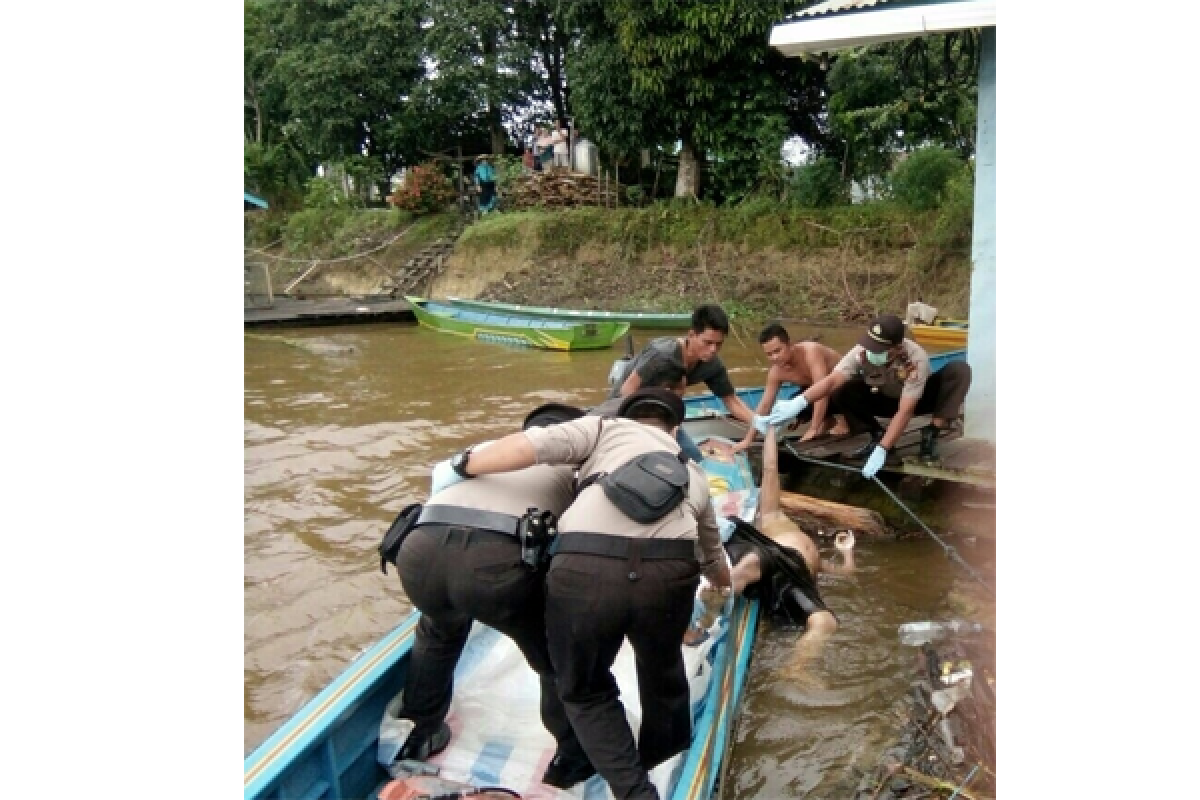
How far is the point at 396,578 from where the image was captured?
Answer: 6.12 metres

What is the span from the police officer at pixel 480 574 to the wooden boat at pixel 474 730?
175 millimetres

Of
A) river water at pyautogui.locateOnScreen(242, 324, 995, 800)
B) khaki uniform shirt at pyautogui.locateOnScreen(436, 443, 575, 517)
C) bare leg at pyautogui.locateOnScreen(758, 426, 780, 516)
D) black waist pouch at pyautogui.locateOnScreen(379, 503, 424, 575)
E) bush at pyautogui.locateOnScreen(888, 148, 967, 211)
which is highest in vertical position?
bush at pyautogui.locateOnScreen(888, 148, 967, 211)

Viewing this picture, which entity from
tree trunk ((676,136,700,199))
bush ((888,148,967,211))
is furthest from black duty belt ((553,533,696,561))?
tree trunk ((676,136,700,199))

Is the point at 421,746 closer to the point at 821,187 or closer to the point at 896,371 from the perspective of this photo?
the point at 896,371

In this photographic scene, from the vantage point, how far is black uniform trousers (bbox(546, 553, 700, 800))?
2639mm

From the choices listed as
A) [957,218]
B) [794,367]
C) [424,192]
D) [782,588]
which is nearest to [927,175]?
[957,218]

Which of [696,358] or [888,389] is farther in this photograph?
[888,389]

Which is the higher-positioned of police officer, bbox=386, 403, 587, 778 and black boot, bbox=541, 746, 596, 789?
police officer, bbox=386, 403, 587, 778

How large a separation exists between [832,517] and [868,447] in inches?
30.1

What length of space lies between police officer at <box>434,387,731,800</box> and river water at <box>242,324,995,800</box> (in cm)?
93

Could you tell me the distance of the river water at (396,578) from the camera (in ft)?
13.2

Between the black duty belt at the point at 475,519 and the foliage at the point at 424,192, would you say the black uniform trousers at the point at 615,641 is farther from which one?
the foliage at the point at 424,192

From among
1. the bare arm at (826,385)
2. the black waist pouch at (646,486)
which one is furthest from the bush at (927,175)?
the black waist pouch at (646,486)

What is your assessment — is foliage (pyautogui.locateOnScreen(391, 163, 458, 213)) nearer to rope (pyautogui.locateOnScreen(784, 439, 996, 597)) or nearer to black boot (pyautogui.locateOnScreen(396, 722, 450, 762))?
rope (pyautogui.locateOnScreen(784, 439, 996, 597))
